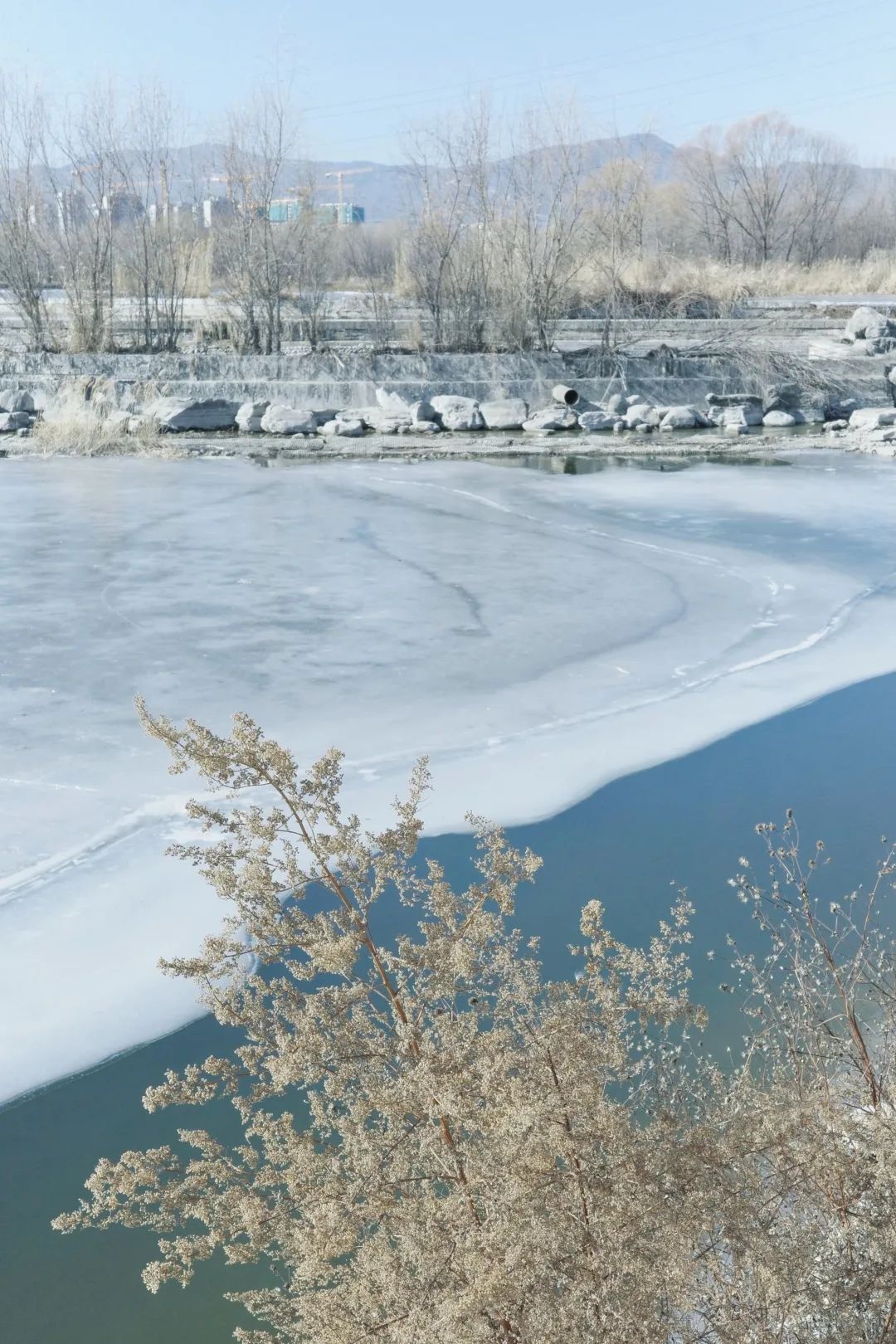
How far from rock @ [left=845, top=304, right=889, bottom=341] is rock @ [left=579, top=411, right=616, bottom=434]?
6.07 meters

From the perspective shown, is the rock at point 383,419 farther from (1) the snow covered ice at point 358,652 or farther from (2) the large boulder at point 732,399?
(1) the snow covered ice at point 358,652

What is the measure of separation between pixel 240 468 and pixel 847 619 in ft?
29.0

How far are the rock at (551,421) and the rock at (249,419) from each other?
3.89 meters

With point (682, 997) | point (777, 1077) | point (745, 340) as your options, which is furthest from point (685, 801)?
point (745, 340)

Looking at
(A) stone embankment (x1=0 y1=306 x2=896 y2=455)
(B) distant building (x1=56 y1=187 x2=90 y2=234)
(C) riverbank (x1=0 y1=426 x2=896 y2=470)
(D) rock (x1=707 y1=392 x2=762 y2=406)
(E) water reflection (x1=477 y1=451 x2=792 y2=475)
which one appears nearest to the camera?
(E) water reflection (x1=477 y1=451 x2=792 y2=475)

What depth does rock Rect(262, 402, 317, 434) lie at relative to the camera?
18.4m

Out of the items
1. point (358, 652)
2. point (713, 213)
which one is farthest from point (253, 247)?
point (713, 213)

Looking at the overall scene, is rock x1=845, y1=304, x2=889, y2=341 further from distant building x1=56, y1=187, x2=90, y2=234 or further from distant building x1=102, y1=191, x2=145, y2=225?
distant building x1=56, y1=187, x2=90, y2=234

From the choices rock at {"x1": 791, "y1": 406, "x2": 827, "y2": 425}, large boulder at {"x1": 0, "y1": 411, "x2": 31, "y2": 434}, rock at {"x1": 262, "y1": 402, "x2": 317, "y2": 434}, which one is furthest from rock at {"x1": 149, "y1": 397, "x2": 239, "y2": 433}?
rock at {"x1": 791, "y1": 406, "x2": 827, "y2": 425}

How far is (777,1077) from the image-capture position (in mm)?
2635

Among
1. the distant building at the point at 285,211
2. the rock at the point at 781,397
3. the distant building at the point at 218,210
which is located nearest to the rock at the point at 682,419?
the rock at the point at 781,397

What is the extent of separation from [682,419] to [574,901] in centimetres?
1530

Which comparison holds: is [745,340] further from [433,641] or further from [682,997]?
[682,997]

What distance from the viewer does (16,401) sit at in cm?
1886
